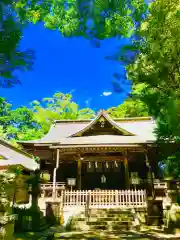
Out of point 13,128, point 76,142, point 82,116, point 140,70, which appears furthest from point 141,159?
point 13,128

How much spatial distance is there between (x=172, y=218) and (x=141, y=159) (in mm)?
9344

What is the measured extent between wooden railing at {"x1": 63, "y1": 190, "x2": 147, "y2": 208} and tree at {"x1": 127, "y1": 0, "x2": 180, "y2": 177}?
5955mm

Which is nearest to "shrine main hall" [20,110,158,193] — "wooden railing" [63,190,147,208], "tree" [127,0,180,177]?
"wooden railing" [63,190,147,208]

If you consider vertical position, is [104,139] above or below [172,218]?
above

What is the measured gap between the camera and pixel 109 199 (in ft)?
41.8

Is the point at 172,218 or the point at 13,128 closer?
the point at 172,218

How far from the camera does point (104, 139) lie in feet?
55.6

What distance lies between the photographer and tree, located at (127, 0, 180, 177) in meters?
7.55

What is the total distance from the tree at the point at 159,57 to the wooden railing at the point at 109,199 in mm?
5955

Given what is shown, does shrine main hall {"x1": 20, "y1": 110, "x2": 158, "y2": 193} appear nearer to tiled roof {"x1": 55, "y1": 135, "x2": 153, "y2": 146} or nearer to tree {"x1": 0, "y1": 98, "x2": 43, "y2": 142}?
tiled roof {"x1": 55, "y1": 135, "x2": 153, "y2": 146}

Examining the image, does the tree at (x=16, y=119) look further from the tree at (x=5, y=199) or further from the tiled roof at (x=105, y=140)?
the tree at (x=5, y=199)

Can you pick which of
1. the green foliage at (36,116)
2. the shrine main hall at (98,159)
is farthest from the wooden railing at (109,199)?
the green foliage at (36,116)

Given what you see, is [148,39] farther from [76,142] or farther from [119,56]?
[76,142]

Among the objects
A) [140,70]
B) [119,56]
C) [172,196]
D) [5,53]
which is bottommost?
[172,196]
